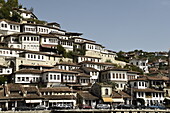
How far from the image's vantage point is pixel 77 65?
268 feet

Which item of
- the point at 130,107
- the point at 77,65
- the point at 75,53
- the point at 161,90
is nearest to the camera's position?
A: the point at 130,107

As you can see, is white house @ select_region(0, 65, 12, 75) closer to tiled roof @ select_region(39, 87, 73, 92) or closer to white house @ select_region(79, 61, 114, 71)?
tiled roof @ select_region(39, 87, 73, 92)

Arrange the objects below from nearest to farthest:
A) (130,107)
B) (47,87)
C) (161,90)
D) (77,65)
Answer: (130,107), (47,87), (161,90), (77,65)

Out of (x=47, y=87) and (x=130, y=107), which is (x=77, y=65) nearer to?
(x=47, y=87)

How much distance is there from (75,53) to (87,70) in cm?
1319

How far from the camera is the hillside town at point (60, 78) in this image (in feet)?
197

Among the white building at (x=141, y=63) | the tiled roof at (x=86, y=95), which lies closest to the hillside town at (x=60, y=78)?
the tiled roof at (x=86, y=95)

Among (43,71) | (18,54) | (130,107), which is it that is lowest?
(130,107)

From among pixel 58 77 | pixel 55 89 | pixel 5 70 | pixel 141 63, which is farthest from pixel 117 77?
pixel 141 63

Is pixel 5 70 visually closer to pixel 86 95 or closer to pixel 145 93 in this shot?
pixel 86 95

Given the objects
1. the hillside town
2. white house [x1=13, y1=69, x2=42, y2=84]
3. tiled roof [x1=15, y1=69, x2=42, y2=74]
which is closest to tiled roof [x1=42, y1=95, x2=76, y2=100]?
the hillside town

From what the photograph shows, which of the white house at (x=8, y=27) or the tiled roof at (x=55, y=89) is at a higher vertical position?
the white house at (x=8, y=27)

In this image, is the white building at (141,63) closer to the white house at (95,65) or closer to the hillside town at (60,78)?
the hillside town at (60,78)

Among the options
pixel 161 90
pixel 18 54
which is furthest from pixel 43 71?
pixel 161 90
